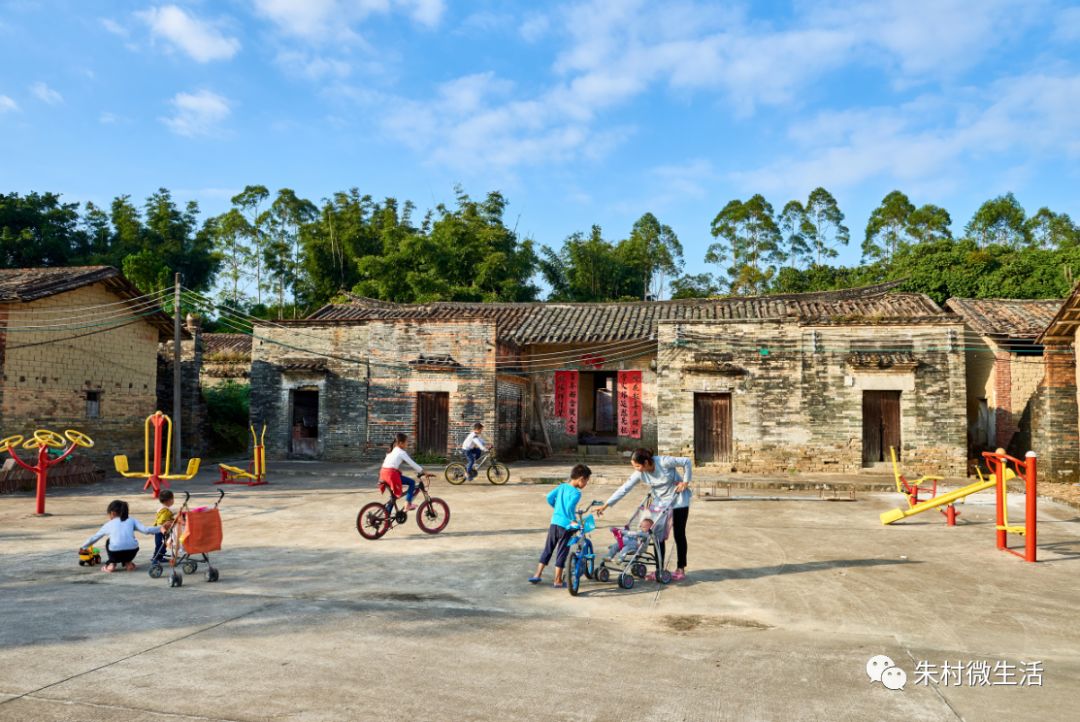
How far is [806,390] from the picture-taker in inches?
672

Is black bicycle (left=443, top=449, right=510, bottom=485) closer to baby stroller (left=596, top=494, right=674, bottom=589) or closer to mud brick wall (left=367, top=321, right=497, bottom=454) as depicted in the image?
mud brick wall (left=367, top=321, right=497, bottom=454)

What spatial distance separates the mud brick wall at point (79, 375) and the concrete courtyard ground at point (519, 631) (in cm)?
757

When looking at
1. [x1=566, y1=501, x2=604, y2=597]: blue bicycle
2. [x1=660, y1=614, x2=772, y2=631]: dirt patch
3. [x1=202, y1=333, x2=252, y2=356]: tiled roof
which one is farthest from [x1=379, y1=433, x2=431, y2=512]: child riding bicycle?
[x1=202, y1=333, x2=252, y2=356]: tiled roof

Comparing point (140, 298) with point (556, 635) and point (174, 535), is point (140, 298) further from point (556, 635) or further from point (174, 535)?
point (556, 635)

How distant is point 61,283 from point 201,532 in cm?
Result: 1278

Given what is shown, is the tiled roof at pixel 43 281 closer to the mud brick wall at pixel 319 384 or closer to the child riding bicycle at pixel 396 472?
the mud brick wall at pixel 319 384

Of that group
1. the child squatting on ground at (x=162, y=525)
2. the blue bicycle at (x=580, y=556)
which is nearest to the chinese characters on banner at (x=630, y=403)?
the blue bicycle at (x=580, y=556)

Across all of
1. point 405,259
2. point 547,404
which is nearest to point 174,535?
point 547,404

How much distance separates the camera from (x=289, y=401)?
19875mm

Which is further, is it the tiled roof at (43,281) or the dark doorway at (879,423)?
the dark doorway at (879,423)

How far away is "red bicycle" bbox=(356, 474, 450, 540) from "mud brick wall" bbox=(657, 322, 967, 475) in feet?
30.4

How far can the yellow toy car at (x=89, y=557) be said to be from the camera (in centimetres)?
733

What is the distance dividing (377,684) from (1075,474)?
16186 mm

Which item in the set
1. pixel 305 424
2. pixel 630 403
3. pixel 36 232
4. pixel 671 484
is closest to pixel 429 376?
A: pixel 305 424
